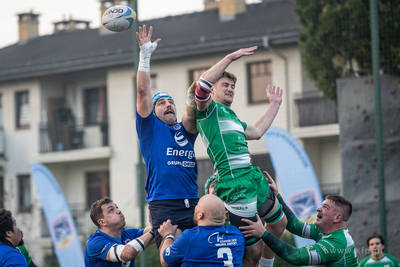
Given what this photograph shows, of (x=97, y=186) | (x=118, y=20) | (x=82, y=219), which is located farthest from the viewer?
(x=97, y=186)

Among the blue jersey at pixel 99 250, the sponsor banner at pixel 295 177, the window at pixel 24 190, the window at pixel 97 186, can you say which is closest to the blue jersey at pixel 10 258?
the blue jersey at pixel 99 250

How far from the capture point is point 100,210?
5793 millimetres

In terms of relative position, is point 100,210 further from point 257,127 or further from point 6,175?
point 6,175

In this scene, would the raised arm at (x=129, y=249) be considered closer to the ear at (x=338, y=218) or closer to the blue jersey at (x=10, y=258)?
the blue jersey at (x=10, y=258)

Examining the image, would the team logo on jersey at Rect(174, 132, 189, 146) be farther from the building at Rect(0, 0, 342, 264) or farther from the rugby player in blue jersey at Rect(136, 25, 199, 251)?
the building at Rect(0, 0, 342, 264)

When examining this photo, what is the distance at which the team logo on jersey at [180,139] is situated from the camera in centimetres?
534

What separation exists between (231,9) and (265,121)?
17399 millimetres

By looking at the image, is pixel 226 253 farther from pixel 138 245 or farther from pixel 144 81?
pixel 144 81

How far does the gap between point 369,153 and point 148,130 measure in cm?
618

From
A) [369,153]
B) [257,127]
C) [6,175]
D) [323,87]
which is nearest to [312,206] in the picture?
[369,153]

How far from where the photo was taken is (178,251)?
4.77 meters

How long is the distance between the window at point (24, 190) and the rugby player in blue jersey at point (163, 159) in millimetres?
18249

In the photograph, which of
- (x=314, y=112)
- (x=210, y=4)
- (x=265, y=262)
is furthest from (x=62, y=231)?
(x=210, y=4)

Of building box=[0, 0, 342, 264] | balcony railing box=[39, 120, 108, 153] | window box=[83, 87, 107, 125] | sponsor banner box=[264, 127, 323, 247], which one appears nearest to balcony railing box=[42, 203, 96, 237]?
building box=[0, 0, 342, 264]
